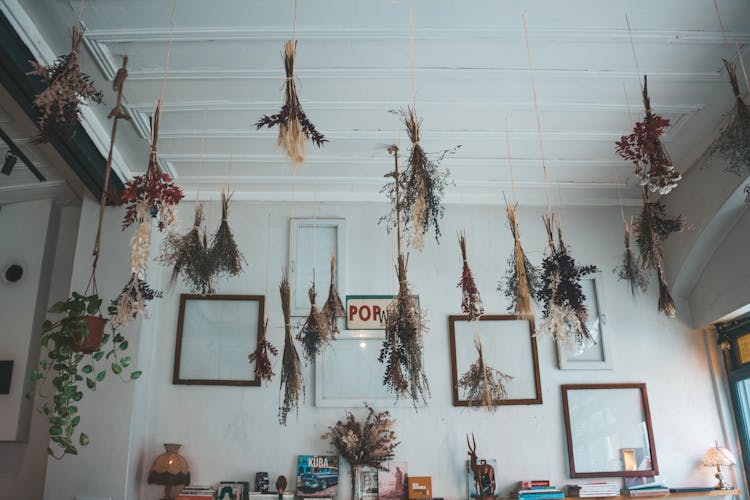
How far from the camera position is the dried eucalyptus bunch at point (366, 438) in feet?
18.1

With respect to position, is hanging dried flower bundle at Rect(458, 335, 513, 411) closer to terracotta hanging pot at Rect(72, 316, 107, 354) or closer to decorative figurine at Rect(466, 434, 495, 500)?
decorative figurine at Rect(466, 434, 495, 500)

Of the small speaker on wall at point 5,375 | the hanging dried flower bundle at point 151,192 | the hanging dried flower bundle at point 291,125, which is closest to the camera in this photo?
the hanging dried flower bundle at point 291,125

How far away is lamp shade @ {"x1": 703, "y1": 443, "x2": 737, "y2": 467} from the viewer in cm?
568

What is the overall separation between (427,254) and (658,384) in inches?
103

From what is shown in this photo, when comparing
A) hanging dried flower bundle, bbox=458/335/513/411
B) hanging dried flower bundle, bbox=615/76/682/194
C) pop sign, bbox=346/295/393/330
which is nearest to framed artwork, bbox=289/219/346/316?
pop sign, bbox=346/295/393/330

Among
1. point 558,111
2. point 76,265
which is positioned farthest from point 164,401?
point 558,111

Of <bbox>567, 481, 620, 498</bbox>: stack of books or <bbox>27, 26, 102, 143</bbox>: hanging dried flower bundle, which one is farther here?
<bbox>567, 481, 620, 498</bbox>: stack of books

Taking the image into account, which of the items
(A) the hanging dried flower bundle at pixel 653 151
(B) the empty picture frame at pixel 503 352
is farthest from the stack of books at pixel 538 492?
(A) the hanging dried flower bundle at pixel 653 151

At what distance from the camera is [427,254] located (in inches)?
251

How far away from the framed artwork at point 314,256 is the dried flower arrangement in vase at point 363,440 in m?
1.16

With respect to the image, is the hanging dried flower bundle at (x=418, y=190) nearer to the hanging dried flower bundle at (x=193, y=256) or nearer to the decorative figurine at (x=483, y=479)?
the hanging dried flower bundle at (x=193, y=256)

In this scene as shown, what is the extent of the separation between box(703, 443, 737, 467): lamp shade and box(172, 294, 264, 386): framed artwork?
4.26 metres

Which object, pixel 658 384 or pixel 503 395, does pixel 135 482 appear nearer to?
pixel 503 395

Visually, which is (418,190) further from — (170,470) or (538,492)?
(170,470)
